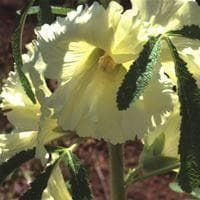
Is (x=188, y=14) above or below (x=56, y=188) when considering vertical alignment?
above

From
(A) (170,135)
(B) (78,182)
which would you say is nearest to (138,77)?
(B) (78,182)

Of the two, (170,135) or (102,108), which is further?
(170,135)

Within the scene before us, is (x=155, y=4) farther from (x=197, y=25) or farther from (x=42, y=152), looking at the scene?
(x=42, y=152)

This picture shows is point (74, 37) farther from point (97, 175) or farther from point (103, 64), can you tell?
point (97, 175)

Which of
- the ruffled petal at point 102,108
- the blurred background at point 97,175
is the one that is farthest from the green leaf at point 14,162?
the blurred background at point 97,175

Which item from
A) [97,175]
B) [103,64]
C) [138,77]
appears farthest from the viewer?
[97,175]

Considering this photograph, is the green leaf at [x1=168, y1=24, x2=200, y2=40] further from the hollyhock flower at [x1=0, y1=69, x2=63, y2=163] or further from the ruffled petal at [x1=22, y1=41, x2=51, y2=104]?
the hollyhock flower at [x1=0, y1=69, x2=63, y2=163]

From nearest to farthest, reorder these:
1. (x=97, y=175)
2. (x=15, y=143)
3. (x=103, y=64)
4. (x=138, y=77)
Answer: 1. (x=138, y=77)
2. (x=103, y=64)
3. (x=15, y=143)
4. (x=97, y=175)

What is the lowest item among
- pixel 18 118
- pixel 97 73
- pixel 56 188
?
pixel 56 188
